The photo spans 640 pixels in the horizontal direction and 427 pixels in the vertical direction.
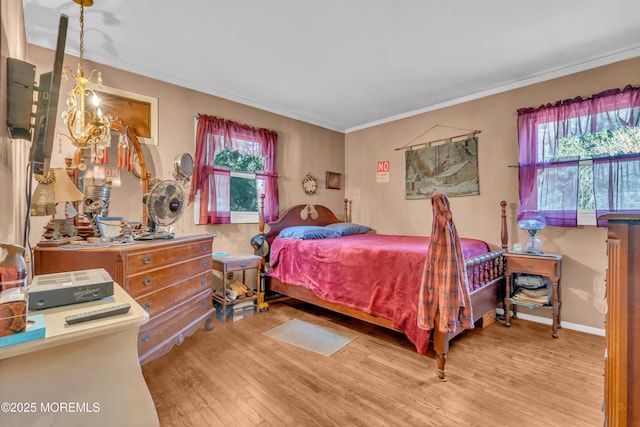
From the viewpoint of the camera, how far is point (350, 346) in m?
2.55

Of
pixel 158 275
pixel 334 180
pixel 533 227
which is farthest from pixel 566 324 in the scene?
pixel 158 275

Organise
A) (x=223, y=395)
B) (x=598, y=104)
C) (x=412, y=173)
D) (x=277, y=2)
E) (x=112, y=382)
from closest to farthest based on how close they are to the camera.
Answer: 1. (x=112, y=382)
2. (x=223, y=395)
3. (x=277, y=2)
4. (x=598, y=104)
5. (x=412, y=173)

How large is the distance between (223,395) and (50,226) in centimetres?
156

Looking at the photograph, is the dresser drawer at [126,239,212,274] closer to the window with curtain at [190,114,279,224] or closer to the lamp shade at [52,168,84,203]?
the lamp shade at [52,168,84,203]

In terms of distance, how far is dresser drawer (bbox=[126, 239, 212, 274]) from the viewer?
1.80 metres

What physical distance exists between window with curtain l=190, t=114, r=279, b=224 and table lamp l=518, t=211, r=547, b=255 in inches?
112

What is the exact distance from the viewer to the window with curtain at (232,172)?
336cm

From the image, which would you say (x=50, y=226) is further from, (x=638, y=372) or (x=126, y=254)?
(x=638, y=372)

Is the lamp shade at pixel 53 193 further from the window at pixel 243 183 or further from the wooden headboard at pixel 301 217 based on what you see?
the wooden headboard at pixel 301 217

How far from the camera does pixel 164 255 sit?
2047 millimetres

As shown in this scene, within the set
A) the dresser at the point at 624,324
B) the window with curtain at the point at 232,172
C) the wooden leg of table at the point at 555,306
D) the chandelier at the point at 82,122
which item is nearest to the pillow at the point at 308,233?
the window with curtain at the point at 232,172

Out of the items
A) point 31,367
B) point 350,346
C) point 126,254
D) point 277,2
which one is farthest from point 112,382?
point 277,2

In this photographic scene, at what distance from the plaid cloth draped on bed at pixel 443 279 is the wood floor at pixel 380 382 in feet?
1.31

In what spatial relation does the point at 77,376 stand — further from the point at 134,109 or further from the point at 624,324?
the point at 134,109
